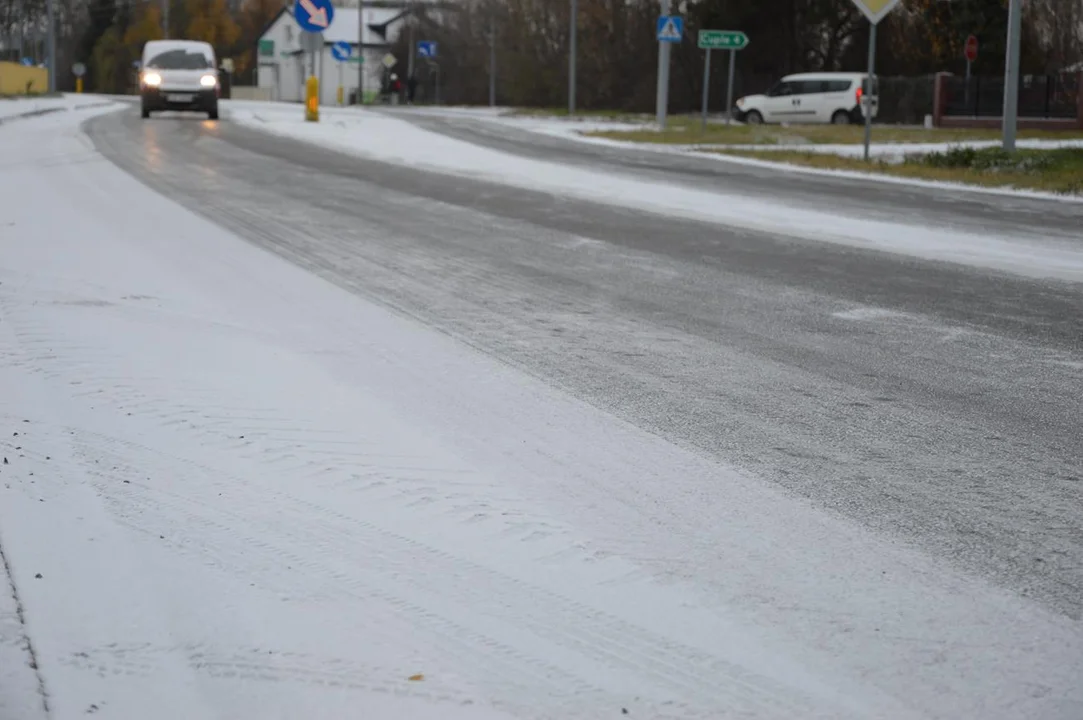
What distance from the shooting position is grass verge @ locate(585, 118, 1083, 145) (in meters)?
29.9

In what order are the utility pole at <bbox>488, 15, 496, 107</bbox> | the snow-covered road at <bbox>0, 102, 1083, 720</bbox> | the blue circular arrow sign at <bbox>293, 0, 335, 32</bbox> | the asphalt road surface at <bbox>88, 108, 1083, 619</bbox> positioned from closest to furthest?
the snow-covered road at <bbox>0, 102, 1083, 720</bbox>
the asphalt road surface at <bbox>88, 108, 1083, 619</bbox>
the blue circular arrow sign at <bbox>293, 0, 335, 32</bbox>
the utility pole at <bbox>488, 15, 496, 107</bbox>

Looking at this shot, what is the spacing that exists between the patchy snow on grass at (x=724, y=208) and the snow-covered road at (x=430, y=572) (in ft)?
18.3

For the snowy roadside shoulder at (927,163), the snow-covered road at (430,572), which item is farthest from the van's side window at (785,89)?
the snow-covered road at (430,572)

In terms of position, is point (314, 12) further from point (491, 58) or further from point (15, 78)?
point (491, 58)

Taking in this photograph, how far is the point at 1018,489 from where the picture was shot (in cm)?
440

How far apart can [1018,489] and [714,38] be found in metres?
24.9

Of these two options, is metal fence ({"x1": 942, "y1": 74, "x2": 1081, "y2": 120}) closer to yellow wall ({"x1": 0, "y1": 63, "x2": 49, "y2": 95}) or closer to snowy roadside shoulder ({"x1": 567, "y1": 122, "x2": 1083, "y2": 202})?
snowy roadside shoulder ({"x1": 567, "y1": 122, "x2": 1083, "y2": 202})

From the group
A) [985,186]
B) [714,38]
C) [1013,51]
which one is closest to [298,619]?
[985,186]

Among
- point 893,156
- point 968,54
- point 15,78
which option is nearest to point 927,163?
point 893,156

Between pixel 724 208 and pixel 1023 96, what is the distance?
28190 millimetres

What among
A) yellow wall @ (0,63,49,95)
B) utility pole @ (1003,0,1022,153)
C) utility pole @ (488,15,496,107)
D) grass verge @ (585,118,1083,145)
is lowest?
grass verge @ (585,118,1083,145)

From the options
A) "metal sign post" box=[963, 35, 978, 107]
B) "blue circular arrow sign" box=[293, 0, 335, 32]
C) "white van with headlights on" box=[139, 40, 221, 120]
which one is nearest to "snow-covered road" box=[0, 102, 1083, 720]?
"blue circular arrow sign" box=[293, 0, 335, 32]

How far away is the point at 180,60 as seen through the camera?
113 feet

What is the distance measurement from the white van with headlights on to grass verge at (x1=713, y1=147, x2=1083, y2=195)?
14441 mm
